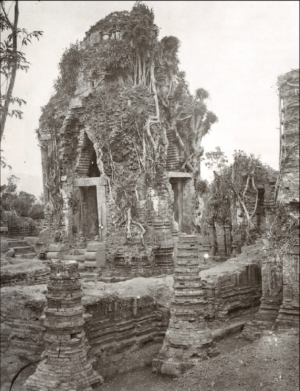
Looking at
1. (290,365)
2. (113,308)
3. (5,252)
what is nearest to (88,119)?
(5,252)

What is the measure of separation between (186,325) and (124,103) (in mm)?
8512

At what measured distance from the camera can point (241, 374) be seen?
26.5ft

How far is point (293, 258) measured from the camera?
10.4 metres

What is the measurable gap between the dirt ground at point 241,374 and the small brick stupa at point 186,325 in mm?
244

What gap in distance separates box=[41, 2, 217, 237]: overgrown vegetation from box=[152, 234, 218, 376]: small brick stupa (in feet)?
18.6

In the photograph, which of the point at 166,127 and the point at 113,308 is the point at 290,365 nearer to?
the point at 113,308

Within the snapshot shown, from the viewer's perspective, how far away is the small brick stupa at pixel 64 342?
24.4 feet

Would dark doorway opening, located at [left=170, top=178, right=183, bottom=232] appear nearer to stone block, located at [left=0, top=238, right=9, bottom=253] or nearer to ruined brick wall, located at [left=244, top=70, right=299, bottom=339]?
stone block, located at [left=0, top=238, right=9, bottom=253]

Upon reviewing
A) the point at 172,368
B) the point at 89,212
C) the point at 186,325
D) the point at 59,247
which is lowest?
the point at 172,368

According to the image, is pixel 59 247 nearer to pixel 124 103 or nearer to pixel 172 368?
pixel 124 103

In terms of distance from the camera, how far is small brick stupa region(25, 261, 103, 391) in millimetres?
7426

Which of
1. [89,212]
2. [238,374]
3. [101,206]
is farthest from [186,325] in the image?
[89,212]

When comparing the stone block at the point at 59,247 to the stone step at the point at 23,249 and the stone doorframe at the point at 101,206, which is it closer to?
the stone doorframe at the point at 101,206

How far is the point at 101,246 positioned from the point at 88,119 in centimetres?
427
